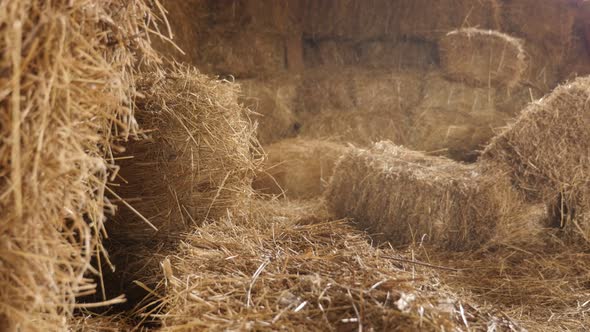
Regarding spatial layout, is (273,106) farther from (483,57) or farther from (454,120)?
(483,57)

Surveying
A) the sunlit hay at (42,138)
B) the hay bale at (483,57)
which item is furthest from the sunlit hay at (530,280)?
the hay bale at (483,57)

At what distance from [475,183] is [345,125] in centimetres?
213

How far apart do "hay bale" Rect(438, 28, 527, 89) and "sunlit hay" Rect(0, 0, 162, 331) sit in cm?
390

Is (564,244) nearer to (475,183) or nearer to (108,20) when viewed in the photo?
(475,183)

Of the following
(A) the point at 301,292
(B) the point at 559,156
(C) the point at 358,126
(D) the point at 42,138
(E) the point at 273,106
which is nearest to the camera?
(D) the point at 42,138

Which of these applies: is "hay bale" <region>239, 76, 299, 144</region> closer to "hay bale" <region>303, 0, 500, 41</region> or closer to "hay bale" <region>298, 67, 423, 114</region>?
"hay bale" <region>298, 67, 423, 114</region>

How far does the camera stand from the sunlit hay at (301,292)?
1519 mm

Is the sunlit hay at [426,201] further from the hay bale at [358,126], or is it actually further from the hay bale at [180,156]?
the hay bale at [358,126]

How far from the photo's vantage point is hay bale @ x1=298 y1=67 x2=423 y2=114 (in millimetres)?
5121

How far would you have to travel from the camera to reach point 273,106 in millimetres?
4852

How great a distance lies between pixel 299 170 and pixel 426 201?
1.62 m

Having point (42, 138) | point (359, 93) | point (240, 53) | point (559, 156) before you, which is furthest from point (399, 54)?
point (42, 138)

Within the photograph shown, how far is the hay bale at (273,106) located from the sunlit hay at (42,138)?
3.20 meters

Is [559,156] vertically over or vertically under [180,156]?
under
